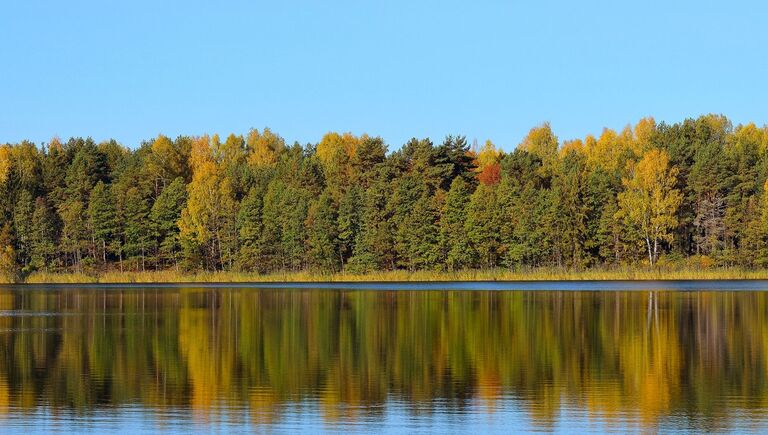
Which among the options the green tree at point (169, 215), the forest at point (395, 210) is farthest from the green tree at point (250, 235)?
the green tree at point (169, 215)

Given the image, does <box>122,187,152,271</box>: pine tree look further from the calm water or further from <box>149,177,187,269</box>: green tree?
the calm water

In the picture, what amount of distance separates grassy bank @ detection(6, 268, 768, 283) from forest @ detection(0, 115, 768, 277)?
6.67ft

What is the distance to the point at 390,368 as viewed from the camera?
108 feet

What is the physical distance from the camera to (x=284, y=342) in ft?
135

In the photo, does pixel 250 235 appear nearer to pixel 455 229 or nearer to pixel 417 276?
pixel 417 276

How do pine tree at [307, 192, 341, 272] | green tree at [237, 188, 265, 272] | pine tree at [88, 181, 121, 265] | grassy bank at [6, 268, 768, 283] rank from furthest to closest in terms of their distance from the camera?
1. pine tree at [88, 181, 121, 265]
2. green tree at [237, 188, 265, 272]
3. pine tree at [307, 192, 341, 272]
4. grassy bank at [6, 268, 768, 283]

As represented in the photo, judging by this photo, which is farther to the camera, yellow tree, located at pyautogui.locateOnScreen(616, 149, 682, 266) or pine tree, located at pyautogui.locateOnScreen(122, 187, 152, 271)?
pine tree, located at pyautogui.locateOnScreen(122, 187, 152, 271)

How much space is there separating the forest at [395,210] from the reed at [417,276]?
1900mm

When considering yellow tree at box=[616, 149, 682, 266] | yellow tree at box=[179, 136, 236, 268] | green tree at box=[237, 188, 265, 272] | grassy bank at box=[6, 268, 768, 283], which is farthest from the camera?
yellow tree at box=[179, 136, 236, 268]

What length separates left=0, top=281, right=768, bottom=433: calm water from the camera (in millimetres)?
23984

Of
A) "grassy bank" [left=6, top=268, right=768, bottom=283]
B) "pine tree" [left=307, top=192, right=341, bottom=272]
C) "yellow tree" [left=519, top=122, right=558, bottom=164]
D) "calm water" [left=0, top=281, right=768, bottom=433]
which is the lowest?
"calm water" [left=0, top=281, right=768, bottom=433]

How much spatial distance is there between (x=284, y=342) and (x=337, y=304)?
24.1 metres

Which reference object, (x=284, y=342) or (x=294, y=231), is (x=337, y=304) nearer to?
(x=284, y=342)

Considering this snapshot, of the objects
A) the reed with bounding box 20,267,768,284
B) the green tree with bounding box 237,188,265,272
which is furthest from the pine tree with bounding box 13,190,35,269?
the green tree with bounding box 237,188,265,272
